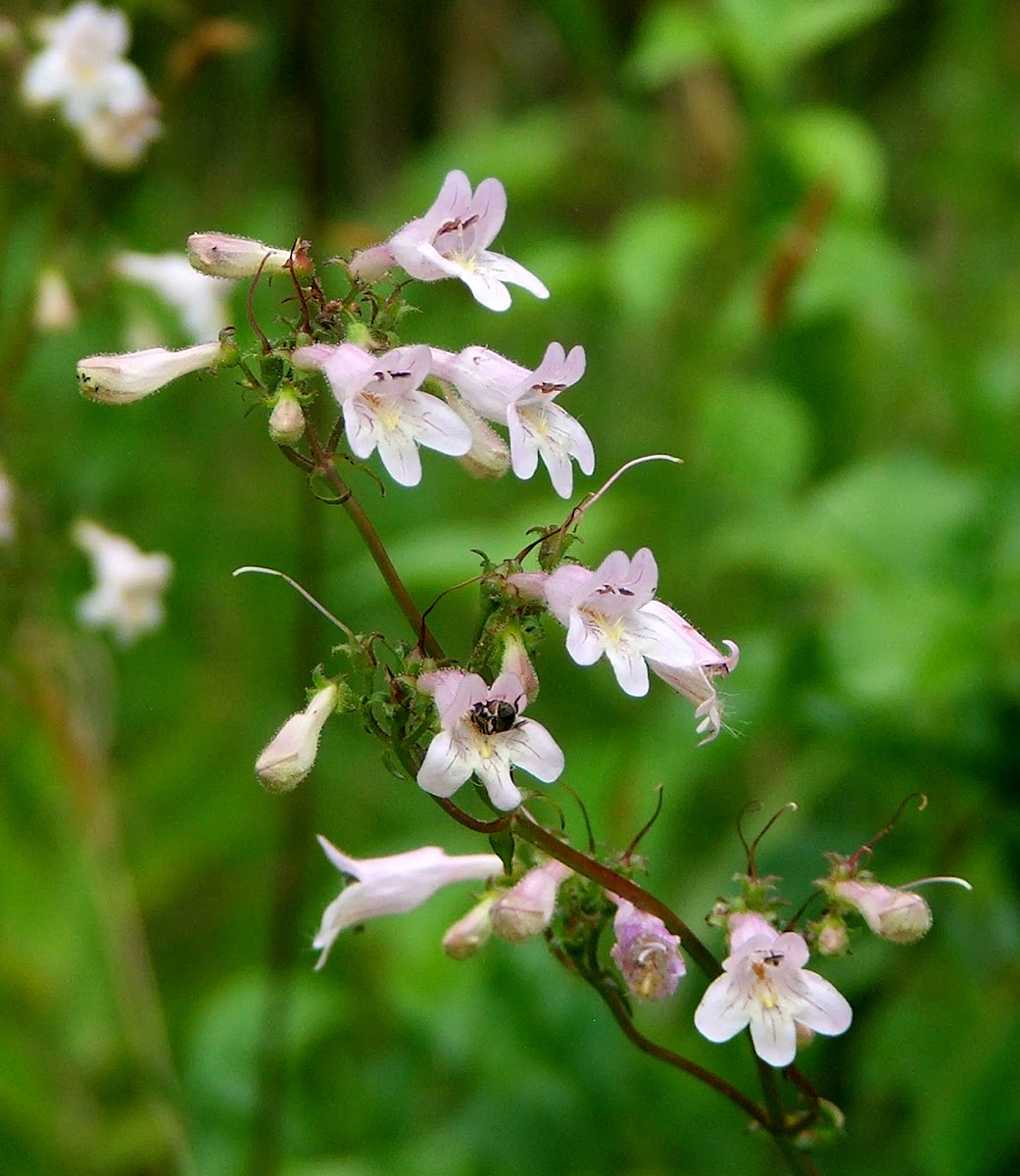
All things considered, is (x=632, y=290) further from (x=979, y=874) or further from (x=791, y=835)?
(x=979, y=874)

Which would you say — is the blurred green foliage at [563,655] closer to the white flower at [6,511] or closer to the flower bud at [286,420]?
the white flower at [6,511]

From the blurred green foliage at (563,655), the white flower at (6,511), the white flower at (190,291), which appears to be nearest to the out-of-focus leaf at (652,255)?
the blurred green foliage at (563,655)

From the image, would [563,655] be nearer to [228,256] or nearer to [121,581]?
[121,581]

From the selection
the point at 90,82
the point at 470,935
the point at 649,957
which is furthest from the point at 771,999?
the point at 90,82

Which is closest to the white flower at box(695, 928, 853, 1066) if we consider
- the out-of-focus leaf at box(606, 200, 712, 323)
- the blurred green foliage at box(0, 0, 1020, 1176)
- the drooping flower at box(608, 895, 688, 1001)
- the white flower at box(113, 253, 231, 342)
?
the drooping flower at box(608, 895, 688, 1001)

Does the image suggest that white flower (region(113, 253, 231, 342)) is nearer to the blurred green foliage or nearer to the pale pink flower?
the blurred green foliage

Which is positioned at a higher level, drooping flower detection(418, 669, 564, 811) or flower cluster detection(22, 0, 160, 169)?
flower cluster detection(22, 0, 160, 169)

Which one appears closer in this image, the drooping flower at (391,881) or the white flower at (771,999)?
the white flower at (771,999)
